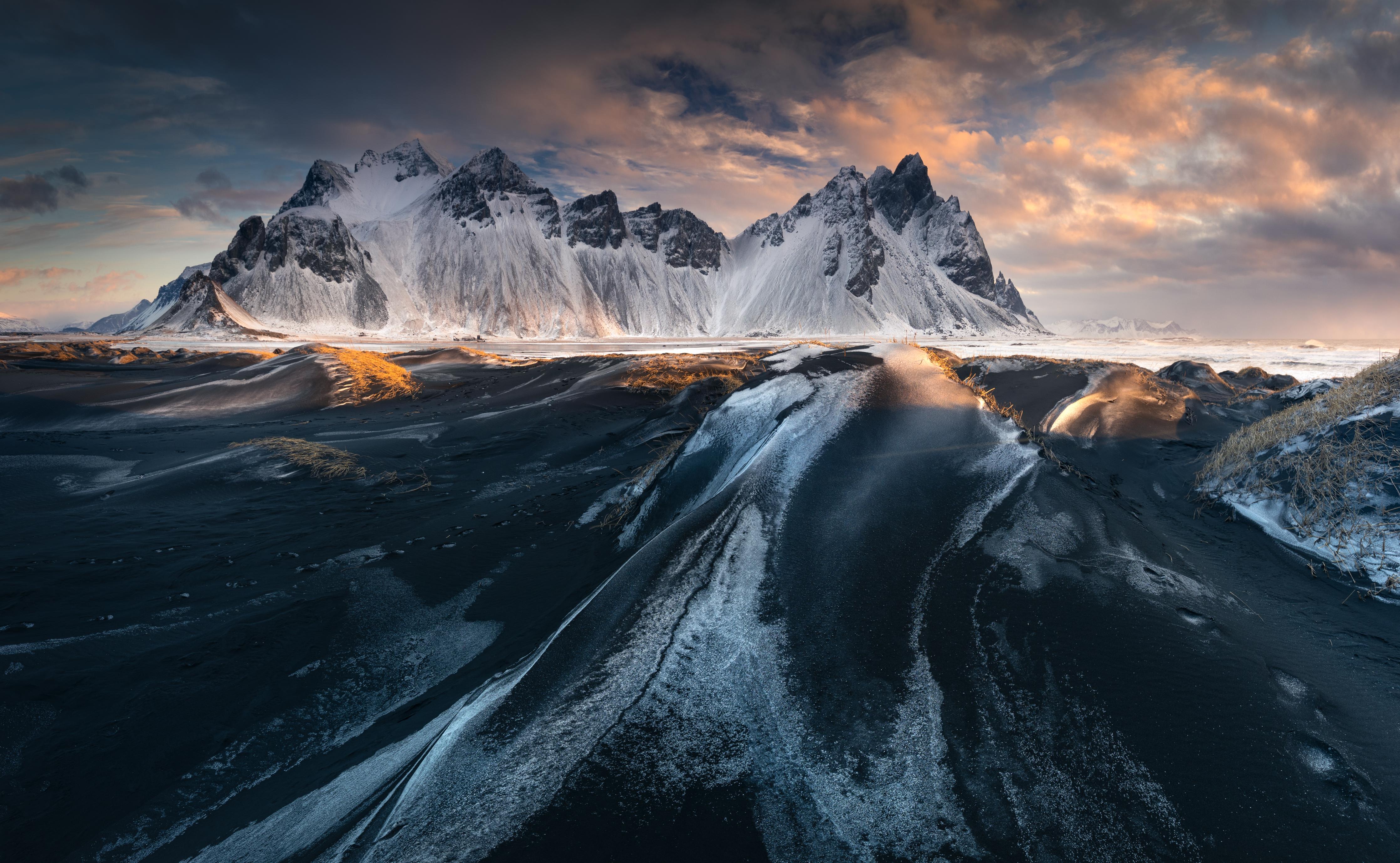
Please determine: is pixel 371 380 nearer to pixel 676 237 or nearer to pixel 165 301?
pixel 676 237

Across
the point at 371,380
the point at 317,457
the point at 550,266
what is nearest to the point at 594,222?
the point at 550,266

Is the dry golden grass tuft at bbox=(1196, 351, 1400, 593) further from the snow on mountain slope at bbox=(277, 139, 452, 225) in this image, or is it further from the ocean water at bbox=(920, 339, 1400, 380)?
the snow on mountain slope at bbox=(277, 139, 452, 225)

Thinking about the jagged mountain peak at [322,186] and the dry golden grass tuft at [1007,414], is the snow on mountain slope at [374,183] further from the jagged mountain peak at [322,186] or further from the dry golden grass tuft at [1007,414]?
the dry golden grass tuft at [1007,414]

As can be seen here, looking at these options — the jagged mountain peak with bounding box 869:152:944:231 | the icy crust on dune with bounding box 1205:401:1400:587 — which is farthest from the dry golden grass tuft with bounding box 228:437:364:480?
the jagged mountain peak with bounding box 869:152:944:231

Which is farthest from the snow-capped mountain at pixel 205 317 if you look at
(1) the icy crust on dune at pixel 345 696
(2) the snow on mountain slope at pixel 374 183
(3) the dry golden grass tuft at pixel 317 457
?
(1) the icy crust on dune at pixel 345 696

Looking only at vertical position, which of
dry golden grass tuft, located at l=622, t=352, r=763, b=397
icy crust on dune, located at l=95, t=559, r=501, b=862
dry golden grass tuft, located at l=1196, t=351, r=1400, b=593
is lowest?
icy crust on dune, located at l=95, t=559, r=501, b=862

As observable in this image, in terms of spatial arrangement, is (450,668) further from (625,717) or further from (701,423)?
(701,423)

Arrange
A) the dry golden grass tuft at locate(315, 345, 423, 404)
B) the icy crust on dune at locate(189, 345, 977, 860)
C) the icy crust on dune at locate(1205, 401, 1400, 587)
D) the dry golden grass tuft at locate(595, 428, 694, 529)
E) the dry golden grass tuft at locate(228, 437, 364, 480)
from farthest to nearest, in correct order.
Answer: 1. the dry golden grass tuft at locate(315, 345, 423, 404)
2. the dry golden grass tuft at locate(228, 437, 364, 480)
3. the dry golden grass tuft at locate(595, 428, 694, 529)
4. the icy crust on dune at locate(1205, 401, 1400, 587)
5. the icy crust on dune at locate(189, 345, 977, 860)
